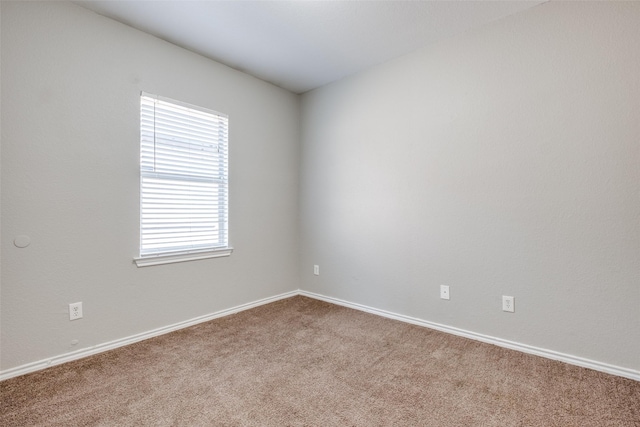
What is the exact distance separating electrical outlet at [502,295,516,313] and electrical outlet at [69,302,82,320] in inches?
124

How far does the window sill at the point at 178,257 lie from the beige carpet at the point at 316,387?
64 cm

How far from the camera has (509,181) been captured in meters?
2.37

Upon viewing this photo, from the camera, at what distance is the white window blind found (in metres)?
2.58

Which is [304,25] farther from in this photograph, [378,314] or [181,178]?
[378,314]

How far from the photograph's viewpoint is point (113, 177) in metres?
2.37

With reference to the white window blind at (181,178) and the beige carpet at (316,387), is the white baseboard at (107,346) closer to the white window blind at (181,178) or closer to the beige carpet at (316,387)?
the beige carpet at (316,387)

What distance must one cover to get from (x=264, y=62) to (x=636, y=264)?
329 cm

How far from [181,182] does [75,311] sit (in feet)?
4.09

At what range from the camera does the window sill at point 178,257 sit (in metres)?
2.54

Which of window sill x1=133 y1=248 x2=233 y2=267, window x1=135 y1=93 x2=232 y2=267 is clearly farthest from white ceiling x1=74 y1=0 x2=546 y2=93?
window sill x1=133 y1=248 x2=233 y2=267

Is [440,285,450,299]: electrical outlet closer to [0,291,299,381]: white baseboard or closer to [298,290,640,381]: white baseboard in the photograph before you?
[298,290,640,381]: white baseboard

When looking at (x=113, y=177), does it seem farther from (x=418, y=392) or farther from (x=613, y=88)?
(x=613, y=88)

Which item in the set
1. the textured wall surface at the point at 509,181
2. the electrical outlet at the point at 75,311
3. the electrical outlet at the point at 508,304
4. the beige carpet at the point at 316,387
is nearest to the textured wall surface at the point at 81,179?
the electrical outlet at the point at 75,311

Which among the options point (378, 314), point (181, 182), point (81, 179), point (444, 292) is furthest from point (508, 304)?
point (81, 179)
